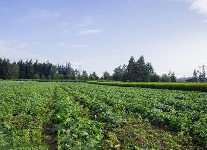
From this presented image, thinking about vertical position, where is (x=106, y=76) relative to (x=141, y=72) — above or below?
below

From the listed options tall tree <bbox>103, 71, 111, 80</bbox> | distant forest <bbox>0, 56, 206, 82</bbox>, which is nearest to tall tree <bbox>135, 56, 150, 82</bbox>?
distant forest <bbox>0, 56, 206, 82</bbox>

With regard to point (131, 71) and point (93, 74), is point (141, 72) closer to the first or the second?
point (131, 71)

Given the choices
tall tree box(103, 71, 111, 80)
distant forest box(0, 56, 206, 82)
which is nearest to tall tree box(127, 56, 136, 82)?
distant forest box(0, 56, 206, 82)

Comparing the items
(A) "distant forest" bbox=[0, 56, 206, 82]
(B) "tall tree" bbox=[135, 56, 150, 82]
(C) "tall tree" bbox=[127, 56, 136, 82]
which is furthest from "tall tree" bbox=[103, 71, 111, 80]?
(B) "tall tree" bbox=[135, 56, 150, 82]

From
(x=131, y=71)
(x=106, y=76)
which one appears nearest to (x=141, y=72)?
(x=131, y=71)

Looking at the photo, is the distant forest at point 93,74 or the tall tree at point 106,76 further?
the tall tree at point 106,76

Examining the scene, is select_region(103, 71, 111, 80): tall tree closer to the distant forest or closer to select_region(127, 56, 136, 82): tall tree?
the distant forest

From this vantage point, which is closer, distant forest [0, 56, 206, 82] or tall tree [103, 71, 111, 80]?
distant forest [0, 56, 206, 82]

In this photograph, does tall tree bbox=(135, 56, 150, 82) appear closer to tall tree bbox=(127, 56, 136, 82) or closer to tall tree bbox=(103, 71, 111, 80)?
tall tree bbox=(127, 56, 136, 82)

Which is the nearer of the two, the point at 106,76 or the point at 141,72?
the point at 141,72

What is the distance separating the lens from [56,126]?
6.24 metres

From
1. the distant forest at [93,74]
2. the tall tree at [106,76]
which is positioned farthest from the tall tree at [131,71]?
the tall tree at [106,76]

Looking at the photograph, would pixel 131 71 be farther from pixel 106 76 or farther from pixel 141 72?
pixel 106 76

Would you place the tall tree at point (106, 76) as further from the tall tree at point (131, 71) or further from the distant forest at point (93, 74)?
the tall tree at point (131, 71)
